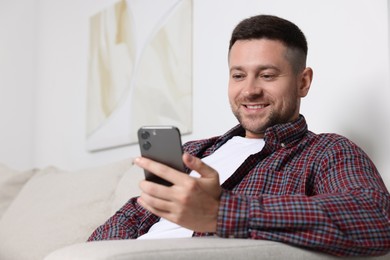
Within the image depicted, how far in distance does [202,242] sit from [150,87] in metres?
1.69

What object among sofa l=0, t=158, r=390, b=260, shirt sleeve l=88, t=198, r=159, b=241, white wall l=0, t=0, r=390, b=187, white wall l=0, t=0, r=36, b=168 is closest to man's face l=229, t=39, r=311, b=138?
white wall l=0, t=0, r=390, b=187

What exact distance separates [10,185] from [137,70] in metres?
0.79

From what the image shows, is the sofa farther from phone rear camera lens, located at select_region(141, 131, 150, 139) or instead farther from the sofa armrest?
the sofa armrest

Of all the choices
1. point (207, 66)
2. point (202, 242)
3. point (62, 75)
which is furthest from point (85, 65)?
point (202, 242)

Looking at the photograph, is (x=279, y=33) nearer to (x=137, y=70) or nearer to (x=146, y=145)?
(x=146, y=145)

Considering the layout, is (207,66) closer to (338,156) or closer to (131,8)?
(131,8)

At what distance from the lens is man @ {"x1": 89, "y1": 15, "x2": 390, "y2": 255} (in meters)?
1.09

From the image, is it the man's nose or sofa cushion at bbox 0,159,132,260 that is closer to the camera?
the man's nose

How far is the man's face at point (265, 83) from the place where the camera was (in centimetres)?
160

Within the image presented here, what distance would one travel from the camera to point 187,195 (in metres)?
1.05

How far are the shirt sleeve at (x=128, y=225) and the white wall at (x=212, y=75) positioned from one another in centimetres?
64

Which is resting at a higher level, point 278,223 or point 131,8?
point 131,8

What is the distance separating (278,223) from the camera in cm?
112

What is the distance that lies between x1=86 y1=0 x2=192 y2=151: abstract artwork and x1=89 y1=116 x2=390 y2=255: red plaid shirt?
97 centimetres
